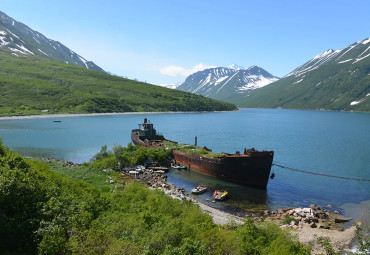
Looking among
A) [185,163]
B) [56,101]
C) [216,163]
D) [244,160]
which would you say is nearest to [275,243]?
[244,160]

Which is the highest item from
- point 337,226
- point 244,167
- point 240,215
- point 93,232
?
point 93,232

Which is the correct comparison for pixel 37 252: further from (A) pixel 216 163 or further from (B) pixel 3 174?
(A) pixel 216 163

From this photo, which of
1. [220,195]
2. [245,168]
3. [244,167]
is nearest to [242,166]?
[244,167]

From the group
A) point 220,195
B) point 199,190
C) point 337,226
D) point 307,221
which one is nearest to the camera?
point 337,226

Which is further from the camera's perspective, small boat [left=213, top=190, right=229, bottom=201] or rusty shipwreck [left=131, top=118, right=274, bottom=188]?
rusty shipwreck [left=131, top=118, right=274, bottom=188]

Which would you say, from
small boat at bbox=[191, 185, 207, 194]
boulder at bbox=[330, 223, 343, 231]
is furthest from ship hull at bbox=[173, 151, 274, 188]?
boulder at bbox=[330, 223, 343, 231]

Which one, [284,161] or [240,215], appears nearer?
[240,215]

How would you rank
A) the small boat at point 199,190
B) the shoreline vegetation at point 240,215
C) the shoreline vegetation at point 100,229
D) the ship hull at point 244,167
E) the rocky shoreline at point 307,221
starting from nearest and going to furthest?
the shoreline vegetation at point 100,229 → the shoreline vegetation at point 240,215 → the rocky shoreline at point 307,221 → the small boat at point 199,190 → the ship hull at point 244,167

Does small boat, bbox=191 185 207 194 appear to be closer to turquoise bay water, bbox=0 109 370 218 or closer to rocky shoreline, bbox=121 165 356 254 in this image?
turquoise bay water, bbox=0 109 370 218

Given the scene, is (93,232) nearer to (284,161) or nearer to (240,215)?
(240,215)

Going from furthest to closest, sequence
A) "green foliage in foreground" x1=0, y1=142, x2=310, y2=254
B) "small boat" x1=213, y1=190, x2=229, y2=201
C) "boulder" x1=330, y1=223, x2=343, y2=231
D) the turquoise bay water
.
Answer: the turquoise bay water
"small boat" x1=213, y1=190, x2=229, y2=201
"boulder" x1=330, y1=223, x2=343, y2=231
"green foliage in foreground" x1=0, y1=142, x2=310, y2=254

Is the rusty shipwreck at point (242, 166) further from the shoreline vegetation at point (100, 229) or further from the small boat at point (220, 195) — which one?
the shoreline vegetation at point (100, 229)

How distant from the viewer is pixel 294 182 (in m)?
51.2

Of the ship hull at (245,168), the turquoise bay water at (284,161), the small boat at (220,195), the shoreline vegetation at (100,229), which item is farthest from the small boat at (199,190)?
the shoreline vegetation at (100,229)
